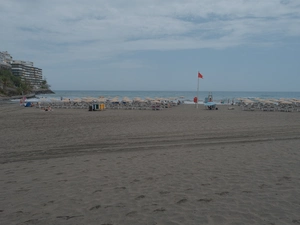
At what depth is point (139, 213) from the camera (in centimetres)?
336

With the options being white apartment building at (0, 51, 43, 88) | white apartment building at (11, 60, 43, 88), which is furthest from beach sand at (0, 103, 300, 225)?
white apartment building at (11, 60, 43, 88)

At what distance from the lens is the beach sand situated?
3326 mm

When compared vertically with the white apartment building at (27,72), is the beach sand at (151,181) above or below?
below

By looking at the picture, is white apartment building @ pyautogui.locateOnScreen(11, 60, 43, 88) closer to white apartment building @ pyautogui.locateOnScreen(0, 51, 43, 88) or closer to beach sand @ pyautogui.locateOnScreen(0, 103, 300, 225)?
white apartment building @ pyautogui.locateOnScreen(0, 51, 43, 88)

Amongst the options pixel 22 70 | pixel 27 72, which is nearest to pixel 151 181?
pixel 22 70

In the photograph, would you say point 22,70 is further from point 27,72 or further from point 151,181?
point 151,181

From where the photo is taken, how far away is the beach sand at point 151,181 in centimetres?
333

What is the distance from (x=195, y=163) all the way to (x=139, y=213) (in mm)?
2562

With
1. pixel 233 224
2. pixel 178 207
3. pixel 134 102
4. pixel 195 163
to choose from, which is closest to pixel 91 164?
pixel 195 163

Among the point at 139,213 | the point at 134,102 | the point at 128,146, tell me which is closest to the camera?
the point at 139,213

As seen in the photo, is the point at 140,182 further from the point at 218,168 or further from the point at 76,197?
the point at 218,168

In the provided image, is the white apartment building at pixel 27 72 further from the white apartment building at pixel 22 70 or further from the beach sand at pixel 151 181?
the beach sand at pixel 151 181

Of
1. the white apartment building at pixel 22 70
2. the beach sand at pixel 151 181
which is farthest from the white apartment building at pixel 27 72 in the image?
the beach sand at pixel 151 181

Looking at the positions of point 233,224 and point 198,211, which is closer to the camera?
point 233,224
